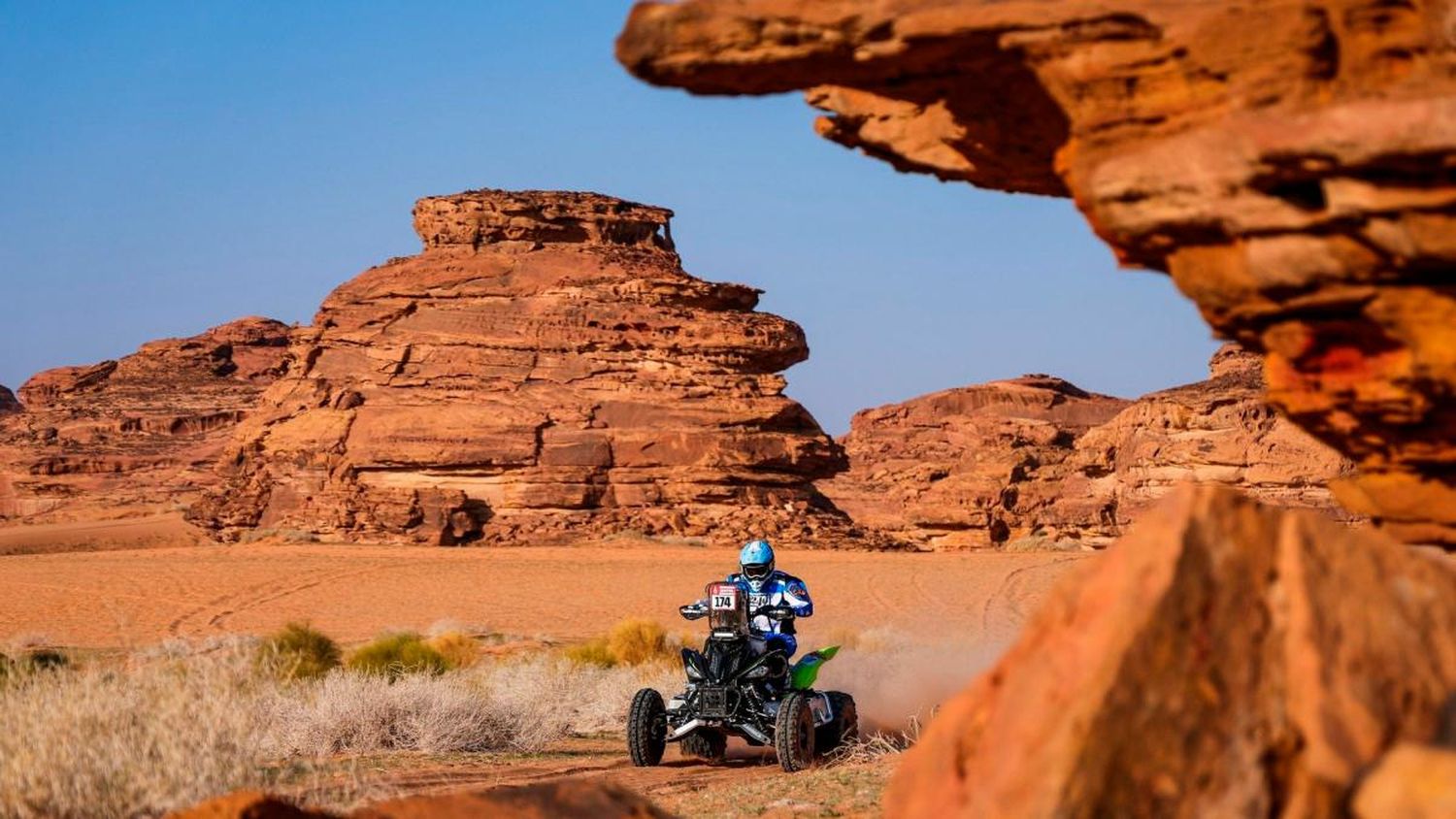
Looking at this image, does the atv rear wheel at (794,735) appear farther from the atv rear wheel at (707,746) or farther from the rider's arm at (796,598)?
the atv rear wheel at (707,746)

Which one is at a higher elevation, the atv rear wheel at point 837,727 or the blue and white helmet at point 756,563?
the blue and white helmet at point 756,563

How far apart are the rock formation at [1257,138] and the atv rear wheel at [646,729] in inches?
295

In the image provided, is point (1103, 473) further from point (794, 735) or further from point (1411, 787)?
point (1411, 787)

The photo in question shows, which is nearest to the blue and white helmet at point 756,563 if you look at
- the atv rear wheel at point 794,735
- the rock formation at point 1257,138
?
the atv rear wheel at point 794,735

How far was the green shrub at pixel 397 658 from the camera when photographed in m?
19.8

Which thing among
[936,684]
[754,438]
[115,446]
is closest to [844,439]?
[115,446]

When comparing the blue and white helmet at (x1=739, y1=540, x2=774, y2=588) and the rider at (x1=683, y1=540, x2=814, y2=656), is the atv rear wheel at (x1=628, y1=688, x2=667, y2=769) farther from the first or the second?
the blue and white helmet at (x1=739, y1=540, x2=774, y2=588)

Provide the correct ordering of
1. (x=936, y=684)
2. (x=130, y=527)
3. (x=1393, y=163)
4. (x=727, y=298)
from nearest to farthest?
(x=1393, y=163)
(x=936, y=684)
(x=727, y=298)
(x=130, y=527)

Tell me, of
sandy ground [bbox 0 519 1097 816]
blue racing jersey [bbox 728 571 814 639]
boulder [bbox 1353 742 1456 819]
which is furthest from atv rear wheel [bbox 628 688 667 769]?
boulder [bbox 1353 742 1456 819]

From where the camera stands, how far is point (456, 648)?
23844 mm

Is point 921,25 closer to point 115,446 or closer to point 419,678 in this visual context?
point 419,678

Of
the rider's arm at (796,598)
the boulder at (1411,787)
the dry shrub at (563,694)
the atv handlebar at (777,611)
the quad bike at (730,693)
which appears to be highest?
the boulder at (1411,787)

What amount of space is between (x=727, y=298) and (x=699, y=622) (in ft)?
72.8

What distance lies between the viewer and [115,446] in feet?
272
